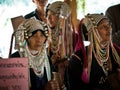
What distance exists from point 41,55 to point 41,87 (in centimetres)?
16

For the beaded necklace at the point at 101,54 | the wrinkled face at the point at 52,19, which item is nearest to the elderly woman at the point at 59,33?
the wrinkled face at the point at 52,19

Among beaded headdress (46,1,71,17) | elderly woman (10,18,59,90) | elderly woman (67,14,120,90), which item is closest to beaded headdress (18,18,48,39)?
elderly woman (10,18,59,90)

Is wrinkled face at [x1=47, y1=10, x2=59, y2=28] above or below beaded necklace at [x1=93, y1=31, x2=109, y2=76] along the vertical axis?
above

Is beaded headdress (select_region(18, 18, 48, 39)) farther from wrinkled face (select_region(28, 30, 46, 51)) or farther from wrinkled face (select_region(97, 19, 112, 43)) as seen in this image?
wrinkled face (select_region(97, 19, 112, 43))

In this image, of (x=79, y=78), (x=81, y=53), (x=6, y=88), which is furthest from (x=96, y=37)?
(x=6, y=88)

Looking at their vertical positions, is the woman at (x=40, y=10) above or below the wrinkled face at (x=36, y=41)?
above

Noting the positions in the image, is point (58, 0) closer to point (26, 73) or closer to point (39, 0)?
point (39, 0)

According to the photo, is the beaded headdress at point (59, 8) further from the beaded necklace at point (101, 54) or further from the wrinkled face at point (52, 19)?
the beaded necklace at point (101, 54)

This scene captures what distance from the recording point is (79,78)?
61.2 inches

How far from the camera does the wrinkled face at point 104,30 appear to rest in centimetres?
158

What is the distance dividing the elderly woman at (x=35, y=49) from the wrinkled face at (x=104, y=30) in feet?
0.96

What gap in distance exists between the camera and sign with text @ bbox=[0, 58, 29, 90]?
4.57 feet

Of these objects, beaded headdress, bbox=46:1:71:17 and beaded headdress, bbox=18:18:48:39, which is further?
beaded headdress, bbox=46:1:71:17

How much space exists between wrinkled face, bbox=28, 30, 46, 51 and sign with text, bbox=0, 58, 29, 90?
100mm
